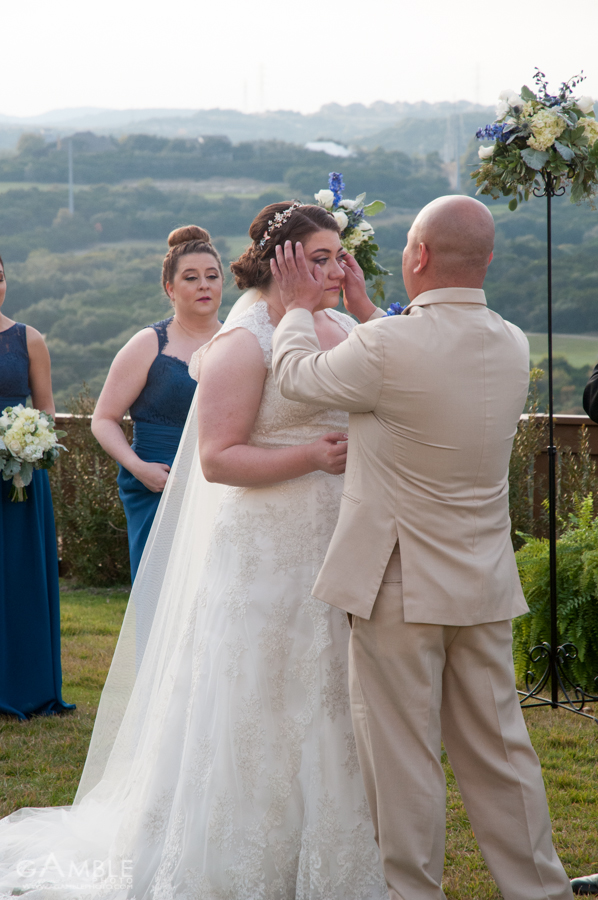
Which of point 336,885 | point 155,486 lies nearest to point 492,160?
point 155,486

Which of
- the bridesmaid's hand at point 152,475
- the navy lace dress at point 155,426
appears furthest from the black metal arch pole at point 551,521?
the bridesmaid's hand at point 152,475

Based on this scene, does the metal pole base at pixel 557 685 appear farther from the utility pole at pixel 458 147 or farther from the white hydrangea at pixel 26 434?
the utility pole at pixel 458 147

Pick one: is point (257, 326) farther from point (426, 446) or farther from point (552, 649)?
point (552, 649)

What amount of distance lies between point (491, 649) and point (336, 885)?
874 mm

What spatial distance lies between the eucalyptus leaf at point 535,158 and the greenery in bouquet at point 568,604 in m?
2.18

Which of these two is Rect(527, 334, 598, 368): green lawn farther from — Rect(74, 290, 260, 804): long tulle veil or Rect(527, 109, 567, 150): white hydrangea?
Rect(74, 290, 260, 804): long tulle veil

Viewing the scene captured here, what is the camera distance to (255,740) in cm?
249

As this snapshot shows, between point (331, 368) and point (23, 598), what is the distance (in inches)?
124

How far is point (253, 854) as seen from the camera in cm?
244

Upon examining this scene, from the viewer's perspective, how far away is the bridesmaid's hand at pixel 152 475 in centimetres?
377

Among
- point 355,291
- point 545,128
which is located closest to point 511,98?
point 545,128

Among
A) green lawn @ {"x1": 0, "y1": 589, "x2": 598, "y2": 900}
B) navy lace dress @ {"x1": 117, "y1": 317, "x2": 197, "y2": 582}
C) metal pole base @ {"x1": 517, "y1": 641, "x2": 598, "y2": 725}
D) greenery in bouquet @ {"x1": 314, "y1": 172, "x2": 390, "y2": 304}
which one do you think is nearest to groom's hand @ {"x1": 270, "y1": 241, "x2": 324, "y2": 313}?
greenery in bouquet @ {"x1": 314, "y1": 172, "x2": 390, "y2": 304}

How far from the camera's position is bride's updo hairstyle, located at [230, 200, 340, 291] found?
8.42 ft

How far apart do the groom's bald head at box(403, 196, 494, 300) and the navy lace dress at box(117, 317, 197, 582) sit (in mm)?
1940
